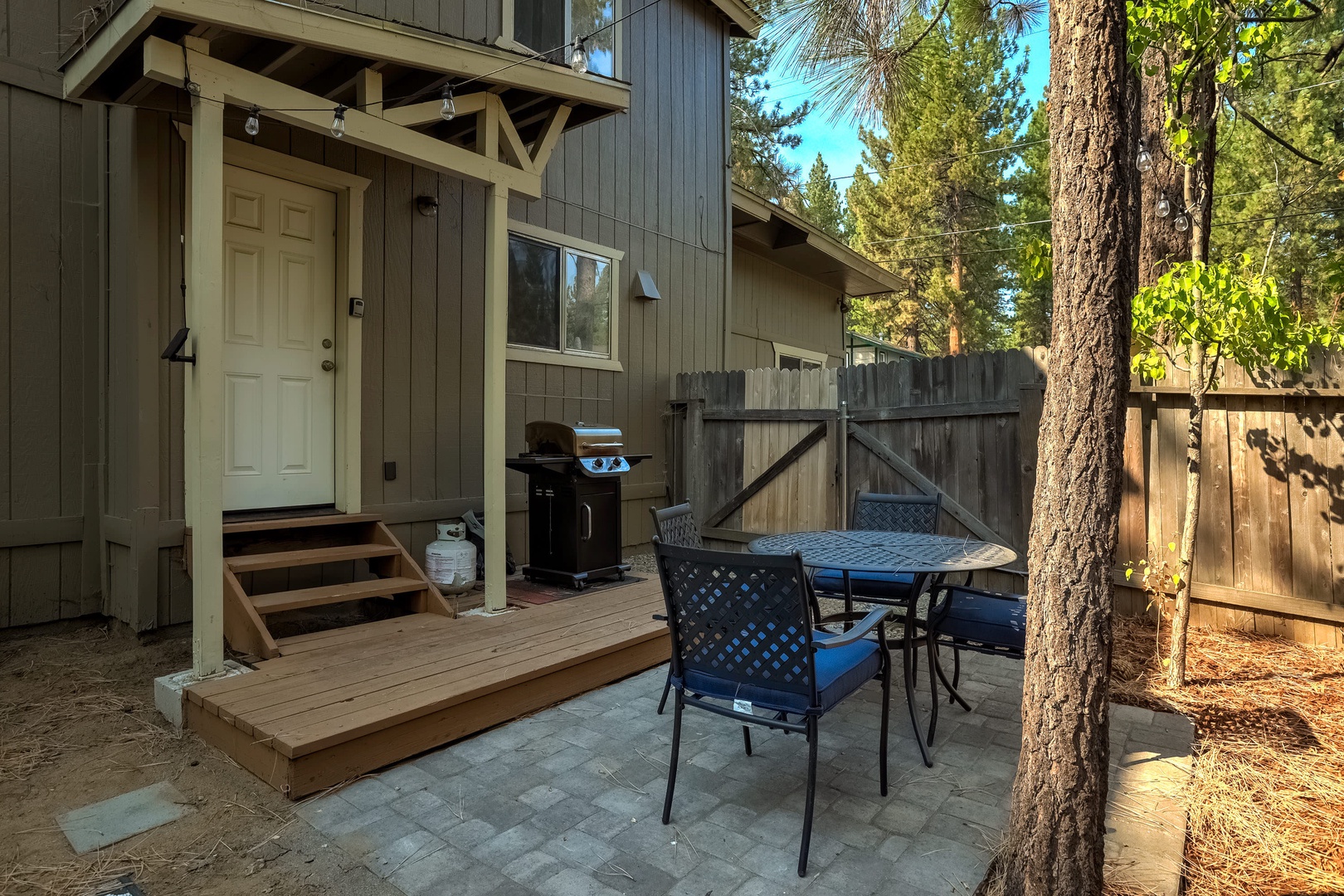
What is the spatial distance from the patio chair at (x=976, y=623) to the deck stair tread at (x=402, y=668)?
140 cm

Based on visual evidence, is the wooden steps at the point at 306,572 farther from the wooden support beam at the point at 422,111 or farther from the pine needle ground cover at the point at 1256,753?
the pine needle ground cover at the point at 1256,753

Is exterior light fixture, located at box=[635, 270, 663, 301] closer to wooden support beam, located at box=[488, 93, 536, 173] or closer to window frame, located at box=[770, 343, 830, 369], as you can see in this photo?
wooden support beam, located at box=[488, 93, 536, 173]

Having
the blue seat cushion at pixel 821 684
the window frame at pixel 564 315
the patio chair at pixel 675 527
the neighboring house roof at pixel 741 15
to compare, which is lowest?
the blue seat cushion at pixel 821 684

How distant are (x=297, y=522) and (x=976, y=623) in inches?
134

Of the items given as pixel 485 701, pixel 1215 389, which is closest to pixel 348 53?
pixel 485 701

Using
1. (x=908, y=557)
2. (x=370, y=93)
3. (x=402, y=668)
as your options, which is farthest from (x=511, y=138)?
(x=908, y=557)

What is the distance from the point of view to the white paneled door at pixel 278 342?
399 cm

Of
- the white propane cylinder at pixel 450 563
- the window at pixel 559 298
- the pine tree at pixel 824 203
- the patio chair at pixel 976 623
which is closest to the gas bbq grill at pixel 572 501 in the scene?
the white propane cylinder at pixel 450 563

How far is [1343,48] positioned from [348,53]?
239 inches

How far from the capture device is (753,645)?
217cm

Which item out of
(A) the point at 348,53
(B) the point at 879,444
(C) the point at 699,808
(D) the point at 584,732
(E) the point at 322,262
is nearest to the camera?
(C) the point at 699,808

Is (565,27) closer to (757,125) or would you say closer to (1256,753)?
(1256,753)

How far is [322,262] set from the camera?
4.41 metres

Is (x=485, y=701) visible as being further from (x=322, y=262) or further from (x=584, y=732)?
(x=322, y=262)
